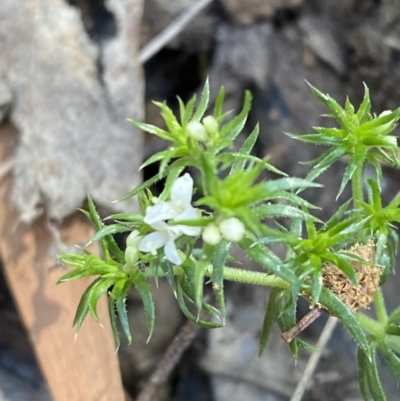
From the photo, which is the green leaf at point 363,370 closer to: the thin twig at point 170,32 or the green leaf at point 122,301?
the green leaf at point 122,301

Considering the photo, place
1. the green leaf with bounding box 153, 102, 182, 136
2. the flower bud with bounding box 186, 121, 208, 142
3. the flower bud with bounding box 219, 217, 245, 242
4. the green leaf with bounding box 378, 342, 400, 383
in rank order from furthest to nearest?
the green leaf with bounding box 378, 342, 400, 383 → the green leaf with bounding box 153, 102, 182, 136 → the flower bud with bounding box 186, 121, 208, 142 → the flower bud with bounding box 219, 217, 245, 242

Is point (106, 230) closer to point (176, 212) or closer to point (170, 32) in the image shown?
point (176, 212)

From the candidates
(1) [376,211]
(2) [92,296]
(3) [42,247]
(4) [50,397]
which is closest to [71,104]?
(3) [42,247]

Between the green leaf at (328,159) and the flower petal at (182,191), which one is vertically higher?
the flower petal at (182,191)

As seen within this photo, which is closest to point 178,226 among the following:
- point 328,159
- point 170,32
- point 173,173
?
point 173,173

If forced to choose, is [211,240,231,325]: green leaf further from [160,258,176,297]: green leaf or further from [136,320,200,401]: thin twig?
[136,320,200,401]: thin twig

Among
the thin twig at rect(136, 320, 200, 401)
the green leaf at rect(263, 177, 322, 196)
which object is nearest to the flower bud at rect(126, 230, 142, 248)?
the green leaf at rect(263, 177, 322, 196)

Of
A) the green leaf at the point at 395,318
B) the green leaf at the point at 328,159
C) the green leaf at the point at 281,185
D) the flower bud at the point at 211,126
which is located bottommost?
Answer: the green leaf at the point at 395,318

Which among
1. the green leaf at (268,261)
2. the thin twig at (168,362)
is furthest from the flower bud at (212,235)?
the thin twig at (168,362)
